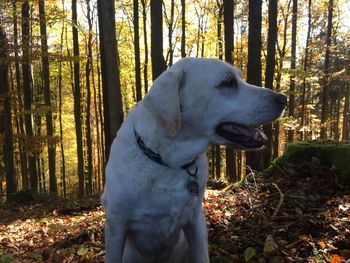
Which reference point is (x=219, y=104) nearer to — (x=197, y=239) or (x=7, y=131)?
(x=197, y=239)

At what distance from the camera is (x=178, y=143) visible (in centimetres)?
275

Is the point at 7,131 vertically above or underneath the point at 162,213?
Result: underneath

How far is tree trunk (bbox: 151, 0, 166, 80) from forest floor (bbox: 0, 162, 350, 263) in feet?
13.0

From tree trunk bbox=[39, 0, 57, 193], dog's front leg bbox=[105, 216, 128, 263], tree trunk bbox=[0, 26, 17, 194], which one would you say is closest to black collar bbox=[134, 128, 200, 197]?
dog's front leg bbox=[105, 216, 128, 263]

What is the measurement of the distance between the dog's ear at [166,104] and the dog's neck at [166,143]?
13 centimetres

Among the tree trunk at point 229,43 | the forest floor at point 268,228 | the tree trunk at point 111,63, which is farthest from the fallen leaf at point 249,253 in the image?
the tree trunk at point 229,43

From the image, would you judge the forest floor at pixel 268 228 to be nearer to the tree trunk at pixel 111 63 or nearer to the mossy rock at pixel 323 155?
the mossy rock at pixel 323 155

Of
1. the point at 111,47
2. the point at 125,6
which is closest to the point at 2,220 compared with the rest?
the point at 111,47

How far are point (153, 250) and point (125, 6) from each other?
21695mm

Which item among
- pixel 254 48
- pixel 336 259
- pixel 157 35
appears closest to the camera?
pixel 336 259

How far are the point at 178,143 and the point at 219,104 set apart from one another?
379mm

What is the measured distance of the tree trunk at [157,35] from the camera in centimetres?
911

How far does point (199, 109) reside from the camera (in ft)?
8.96

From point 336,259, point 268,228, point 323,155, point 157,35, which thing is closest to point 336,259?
point 336,259
